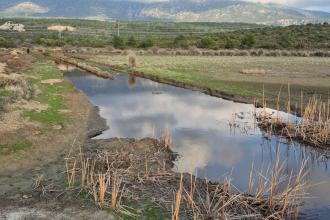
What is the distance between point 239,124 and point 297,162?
721cm

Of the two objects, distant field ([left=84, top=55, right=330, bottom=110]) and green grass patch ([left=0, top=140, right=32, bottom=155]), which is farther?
distant field ([left=84, top=55, right=330, bottom=110])

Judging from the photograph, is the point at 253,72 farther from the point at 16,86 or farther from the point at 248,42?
the point at 248,42

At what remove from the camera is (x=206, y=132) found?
25219 millimetres

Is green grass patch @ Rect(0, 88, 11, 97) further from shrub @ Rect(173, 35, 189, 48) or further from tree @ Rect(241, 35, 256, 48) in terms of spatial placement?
tree @ Rect(241, 35, 256, 48)

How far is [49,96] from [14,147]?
1271cm

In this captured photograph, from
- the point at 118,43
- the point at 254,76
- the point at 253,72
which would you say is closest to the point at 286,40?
the point at 118,43

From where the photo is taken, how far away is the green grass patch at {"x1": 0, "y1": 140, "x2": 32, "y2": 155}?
1850 centimetres

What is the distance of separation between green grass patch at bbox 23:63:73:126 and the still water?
241 centimetres

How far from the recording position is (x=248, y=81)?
44.4m

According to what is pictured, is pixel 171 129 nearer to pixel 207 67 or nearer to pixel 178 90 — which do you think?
pixel 178 90

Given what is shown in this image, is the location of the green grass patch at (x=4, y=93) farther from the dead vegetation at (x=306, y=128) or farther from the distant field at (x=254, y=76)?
the distant field at (x=254, y=76)

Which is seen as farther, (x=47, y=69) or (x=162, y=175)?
(x=47, y=69)

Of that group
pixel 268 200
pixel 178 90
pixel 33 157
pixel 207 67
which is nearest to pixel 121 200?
pixel 268 200

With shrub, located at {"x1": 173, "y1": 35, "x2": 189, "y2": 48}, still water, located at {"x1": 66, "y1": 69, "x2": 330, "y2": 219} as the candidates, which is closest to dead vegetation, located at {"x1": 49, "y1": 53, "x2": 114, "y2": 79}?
still water, located at {"x1": 66, "y1": 69, "x2": 330, "y2": 219}
